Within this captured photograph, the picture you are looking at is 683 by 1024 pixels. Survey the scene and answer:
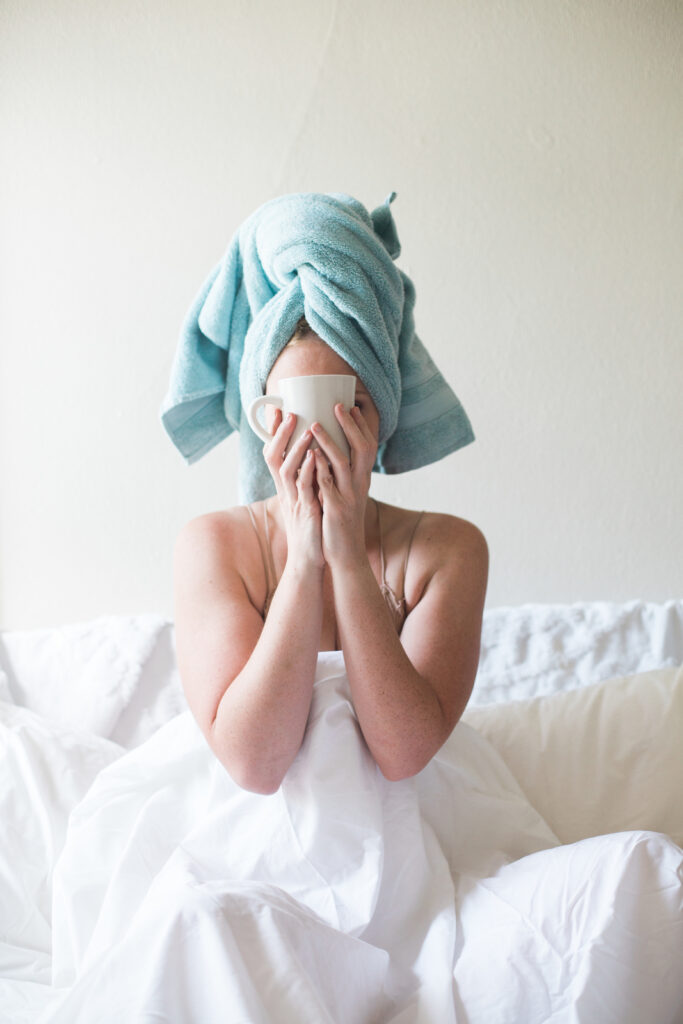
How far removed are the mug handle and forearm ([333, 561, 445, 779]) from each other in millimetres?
218

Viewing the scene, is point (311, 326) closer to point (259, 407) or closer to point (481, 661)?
point (259, 407)

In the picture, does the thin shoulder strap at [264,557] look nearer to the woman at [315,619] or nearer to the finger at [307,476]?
the woman at [315,619]

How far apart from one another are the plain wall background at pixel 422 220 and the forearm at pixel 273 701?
85 centimetres

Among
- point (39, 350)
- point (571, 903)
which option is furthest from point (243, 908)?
point (39, 350)

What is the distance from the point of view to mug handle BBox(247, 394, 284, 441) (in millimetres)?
1041

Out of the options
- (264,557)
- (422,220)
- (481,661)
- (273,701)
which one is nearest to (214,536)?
(264,557)

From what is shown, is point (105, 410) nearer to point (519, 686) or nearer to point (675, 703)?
point (519, 686)

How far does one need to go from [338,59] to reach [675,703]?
146cm

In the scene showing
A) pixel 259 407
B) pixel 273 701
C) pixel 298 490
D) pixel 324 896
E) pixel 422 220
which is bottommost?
pixel 324 896

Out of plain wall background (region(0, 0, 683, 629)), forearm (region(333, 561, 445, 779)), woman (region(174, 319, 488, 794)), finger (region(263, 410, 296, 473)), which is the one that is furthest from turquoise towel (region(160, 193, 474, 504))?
plain wall background (region(0, 0, 683, 629))

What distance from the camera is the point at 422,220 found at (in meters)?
1.78

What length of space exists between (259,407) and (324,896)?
60 centimetres

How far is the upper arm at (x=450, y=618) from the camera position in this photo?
109 cm

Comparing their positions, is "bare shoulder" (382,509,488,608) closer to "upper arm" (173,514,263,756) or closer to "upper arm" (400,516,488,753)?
"upper arm" (400,516,488,753)
